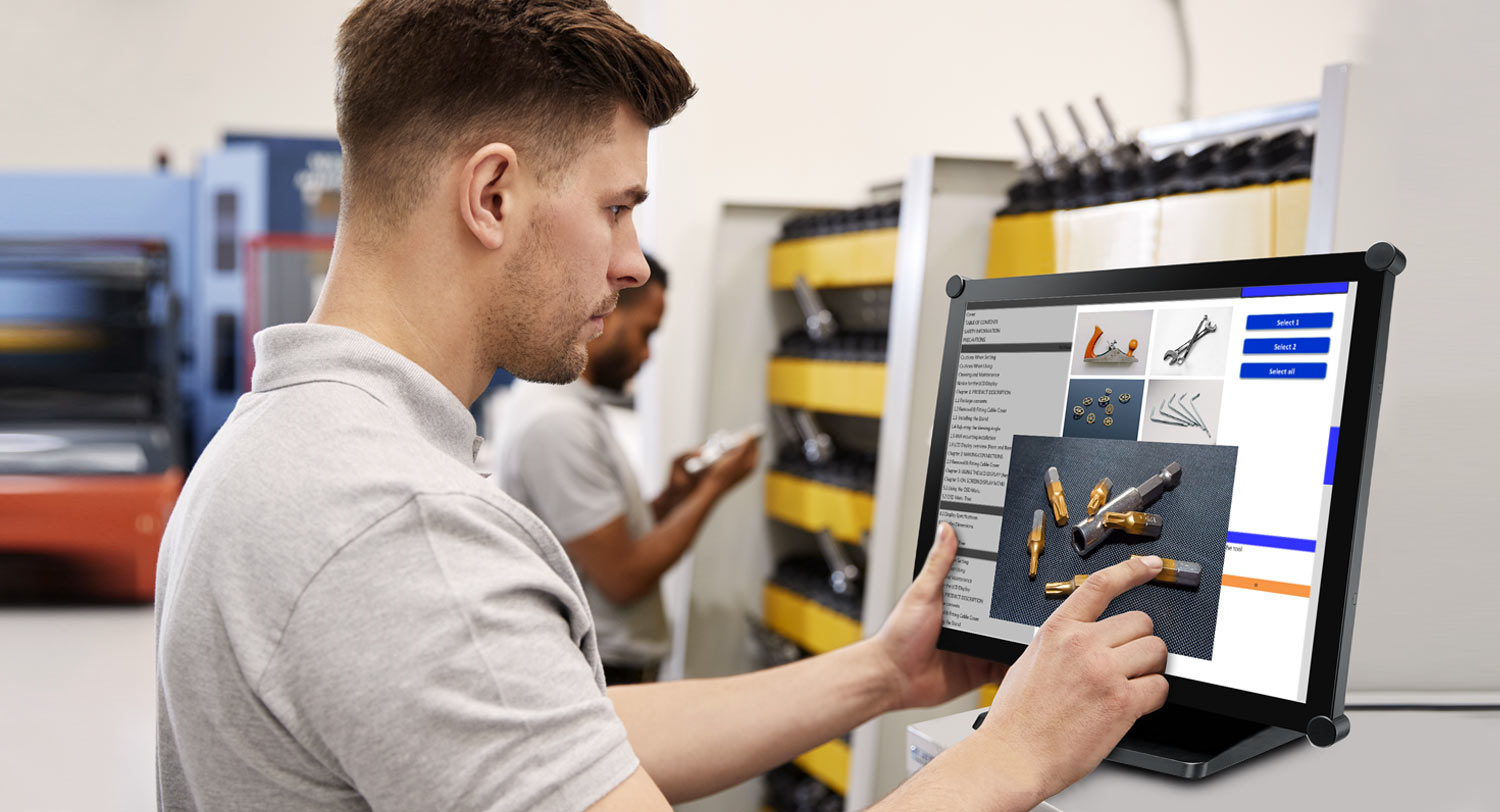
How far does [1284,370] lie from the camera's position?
91cm

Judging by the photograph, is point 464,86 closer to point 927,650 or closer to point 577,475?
point 927,650

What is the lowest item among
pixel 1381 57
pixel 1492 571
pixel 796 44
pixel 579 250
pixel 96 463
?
pixel 96 463

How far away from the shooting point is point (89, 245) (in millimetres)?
5070

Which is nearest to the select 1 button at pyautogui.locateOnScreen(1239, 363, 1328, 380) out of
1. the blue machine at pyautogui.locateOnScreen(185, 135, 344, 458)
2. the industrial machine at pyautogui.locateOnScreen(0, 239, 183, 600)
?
the industrial machine at pyautogui.locateOnScreen(0, 239, 183, 600)

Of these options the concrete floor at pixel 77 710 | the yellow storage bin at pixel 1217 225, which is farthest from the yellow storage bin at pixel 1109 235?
the concrete floor at pixel 77 710

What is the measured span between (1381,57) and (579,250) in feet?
2.91

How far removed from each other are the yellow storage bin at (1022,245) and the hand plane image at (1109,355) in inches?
26.8

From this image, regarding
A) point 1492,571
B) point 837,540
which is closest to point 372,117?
→ point 1492,571

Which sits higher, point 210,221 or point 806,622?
point 210,221

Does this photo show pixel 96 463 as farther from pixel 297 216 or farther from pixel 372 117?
pixel 372 117

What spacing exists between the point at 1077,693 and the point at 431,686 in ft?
1.67

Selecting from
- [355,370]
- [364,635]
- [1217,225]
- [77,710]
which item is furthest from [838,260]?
[77,710]

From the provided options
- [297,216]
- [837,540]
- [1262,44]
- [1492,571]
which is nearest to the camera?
[1492,571]

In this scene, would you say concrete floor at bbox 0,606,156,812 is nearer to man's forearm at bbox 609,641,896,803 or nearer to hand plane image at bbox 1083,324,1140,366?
man's forearm at bbox 609,641,896,803
